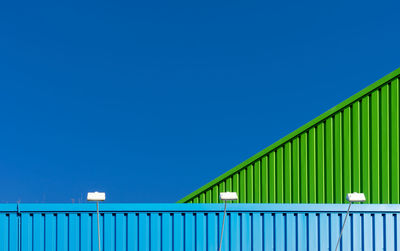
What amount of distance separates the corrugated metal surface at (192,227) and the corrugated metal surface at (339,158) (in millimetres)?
1195

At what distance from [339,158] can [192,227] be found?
3438 mm

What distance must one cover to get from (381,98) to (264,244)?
3738 mm

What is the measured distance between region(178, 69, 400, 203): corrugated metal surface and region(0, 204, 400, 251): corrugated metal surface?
47.0 inches

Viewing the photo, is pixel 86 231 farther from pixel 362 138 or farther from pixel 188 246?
pixel 362 138

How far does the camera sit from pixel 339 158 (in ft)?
21.7

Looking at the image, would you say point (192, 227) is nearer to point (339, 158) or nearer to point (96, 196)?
point (96, 196)

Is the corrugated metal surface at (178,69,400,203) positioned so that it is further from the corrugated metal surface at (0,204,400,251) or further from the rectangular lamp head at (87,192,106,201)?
the rectangular lamp head at (87,192,106,201)

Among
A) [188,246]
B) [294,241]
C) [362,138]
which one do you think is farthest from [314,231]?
[362,138]

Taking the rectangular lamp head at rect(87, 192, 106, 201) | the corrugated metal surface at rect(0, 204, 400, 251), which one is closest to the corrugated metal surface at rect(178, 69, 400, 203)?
the corrugated metal surface at rect(0, 204, 400, 251)

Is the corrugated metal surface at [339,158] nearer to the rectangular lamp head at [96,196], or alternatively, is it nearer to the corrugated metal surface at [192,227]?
the corrugated metal surface at [192,227]

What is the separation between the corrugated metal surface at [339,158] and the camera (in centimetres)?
635

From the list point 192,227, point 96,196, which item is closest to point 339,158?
point 192,227

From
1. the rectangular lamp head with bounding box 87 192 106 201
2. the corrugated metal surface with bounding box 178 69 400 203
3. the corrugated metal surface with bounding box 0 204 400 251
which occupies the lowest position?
the corrugated metal surface with bounding box 0 204 400 251

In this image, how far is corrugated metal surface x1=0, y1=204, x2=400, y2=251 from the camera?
16.0 ft
